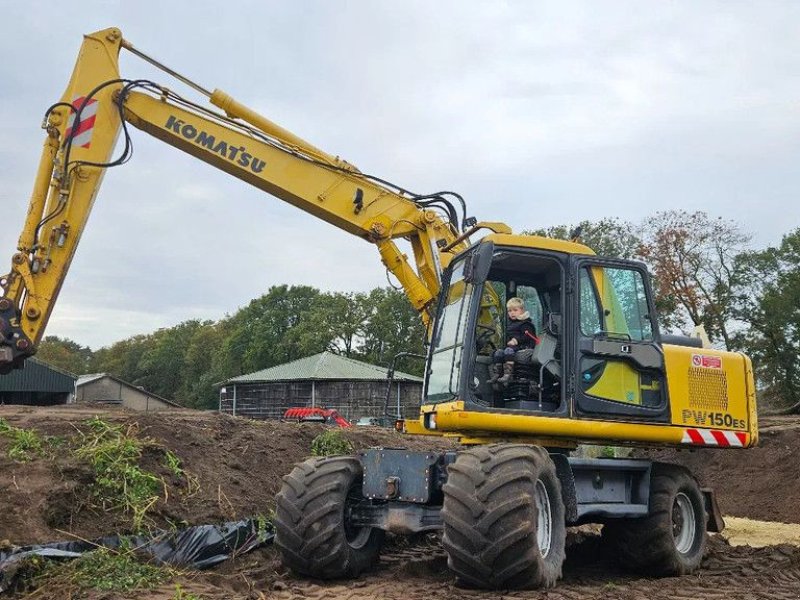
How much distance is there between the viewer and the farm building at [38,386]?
3969 centimetres

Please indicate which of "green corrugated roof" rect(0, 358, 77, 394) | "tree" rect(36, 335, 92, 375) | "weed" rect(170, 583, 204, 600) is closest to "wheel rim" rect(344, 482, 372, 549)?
"weed" rect(170, 583, 204, 600)

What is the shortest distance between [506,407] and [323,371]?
4022 centimetres

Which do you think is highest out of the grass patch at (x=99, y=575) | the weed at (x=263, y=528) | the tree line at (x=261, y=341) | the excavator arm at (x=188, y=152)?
the tree line at (x=261, y=341)

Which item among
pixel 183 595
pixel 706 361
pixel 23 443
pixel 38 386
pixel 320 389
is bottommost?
pixel 183 595

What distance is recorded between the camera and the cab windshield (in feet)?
24.4

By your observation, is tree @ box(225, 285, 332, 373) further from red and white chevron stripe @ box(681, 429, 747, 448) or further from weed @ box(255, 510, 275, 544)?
red and white chevron stripe @ box(681, 429, 747, 448)

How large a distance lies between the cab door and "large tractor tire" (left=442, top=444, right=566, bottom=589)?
4.34ft

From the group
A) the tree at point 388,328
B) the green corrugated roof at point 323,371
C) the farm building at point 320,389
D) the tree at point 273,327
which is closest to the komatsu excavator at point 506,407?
the farm building at point 320,389

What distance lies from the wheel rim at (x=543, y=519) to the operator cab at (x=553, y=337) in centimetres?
73

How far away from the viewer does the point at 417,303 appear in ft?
33.2

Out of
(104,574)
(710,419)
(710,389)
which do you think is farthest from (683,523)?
(104,574)

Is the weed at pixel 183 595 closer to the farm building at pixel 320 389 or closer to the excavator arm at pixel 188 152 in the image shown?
the excavator arm at pixel 188 152

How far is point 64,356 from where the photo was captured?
97.8 metres

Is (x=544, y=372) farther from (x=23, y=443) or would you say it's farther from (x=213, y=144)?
(x=23, y=443)
